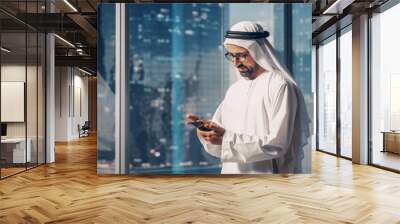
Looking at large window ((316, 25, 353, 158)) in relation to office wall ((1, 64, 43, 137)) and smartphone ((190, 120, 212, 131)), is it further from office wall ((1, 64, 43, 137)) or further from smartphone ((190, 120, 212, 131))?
office wall ((1, 64, 43, 137))

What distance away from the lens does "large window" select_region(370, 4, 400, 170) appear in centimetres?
717

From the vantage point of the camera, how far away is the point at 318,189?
527 centimetres

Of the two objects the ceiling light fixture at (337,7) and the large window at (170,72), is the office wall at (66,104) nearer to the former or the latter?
the large window at (170,72)

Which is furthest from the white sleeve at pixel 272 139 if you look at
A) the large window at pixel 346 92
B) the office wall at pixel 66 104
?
the office wall at pixel 66 104

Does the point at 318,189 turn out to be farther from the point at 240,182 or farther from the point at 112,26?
the point at 112,26

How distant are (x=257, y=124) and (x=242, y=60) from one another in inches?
43.4

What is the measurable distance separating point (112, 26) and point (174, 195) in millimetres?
3109

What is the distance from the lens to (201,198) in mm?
4727

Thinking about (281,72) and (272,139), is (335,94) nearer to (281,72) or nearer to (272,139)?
(281,72)

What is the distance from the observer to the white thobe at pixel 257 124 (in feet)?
20.0

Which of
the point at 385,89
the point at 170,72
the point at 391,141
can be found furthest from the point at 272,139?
the point at 391,141

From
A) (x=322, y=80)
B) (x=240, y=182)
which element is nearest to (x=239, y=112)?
(x=240, y=182)

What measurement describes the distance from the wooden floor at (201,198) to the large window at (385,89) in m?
1.17

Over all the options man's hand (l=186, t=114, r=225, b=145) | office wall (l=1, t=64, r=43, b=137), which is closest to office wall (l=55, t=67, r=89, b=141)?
office wall (l=1, t=64, r=43, b=137)
